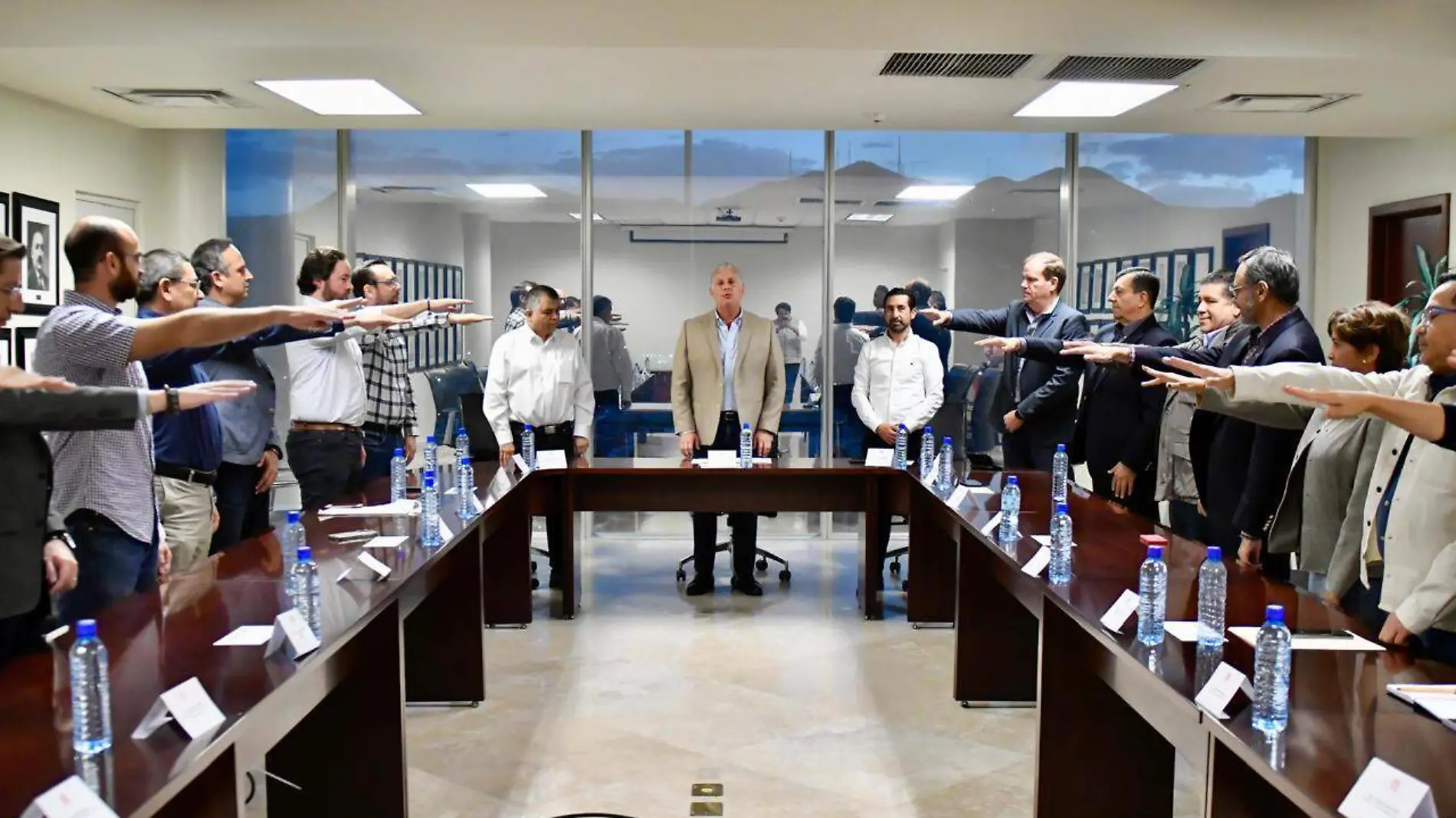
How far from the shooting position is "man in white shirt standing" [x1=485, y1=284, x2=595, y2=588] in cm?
554

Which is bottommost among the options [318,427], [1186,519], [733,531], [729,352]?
[733,531]

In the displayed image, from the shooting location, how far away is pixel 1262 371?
3016mm

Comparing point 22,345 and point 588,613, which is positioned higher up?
point 22,345

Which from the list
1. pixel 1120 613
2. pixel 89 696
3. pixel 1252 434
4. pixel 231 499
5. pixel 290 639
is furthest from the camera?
pixel 231 499

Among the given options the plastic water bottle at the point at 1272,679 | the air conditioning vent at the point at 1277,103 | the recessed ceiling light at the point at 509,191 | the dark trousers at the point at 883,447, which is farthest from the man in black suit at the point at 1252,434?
the recessed ceiling light at the point at 509,191

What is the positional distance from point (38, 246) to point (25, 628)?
3.94 meters

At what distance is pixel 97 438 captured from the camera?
2.73 m

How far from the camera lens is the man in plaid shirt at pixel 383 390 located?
4.92m

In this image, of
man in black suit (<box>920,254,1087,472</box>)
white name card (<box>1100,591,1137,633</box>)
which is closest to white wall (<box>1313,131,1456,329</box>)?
man in black suit (<box>920,254,1087,472</box>)

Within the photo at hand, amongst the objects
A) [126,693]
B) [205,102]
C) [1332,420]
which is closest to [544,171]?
[205,102]

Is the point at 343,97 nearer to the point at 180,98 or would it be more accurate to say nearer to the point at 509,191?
the point at 180,98

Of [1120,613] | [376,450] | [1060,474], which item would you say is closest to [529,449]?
[376,450]

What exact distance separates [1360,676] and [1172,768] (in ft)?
3.21

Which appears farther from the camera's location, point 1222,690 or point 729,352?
point 729,352
